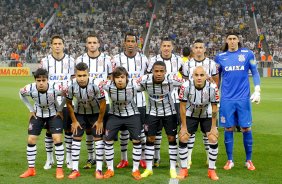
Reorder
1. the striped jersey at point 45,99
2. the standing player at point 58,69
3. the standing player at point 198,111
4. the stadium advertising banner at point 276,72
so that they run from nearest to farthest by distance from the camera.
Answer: the standing player at point 198,111 < the striped jersey at point 45,99 < the standing player at point 58,69 < the stadium advertising banner at point 276,72

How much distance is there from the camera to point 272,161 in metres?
8.99

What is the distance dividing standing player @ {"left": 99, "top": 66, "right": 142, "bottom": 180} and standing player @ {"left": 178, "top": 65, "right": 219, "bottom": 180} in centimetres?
71

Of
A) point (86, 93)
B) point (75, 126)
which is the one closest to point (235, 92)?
point (86, 93)

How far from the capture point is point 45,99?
789 centimetres

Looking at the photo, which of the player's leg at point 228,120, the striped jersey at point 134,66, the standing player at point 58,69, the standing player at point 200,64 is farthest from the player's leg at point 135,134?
the player's leg at point 228,120

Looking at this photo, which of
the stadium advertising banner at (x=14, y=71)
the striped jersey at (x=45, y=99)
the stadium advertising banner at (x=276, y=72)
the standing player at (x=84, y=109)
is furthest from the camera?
the stadium advertising banner at (x=14, y=71)

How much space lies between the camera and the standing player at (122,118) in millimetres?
7801

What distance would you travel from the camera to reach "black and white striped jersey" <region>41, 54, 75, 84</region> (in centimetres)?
847

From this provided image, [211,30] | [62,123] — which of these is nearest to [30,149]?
[62,123]

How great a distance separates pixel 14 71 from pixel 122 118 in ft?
103

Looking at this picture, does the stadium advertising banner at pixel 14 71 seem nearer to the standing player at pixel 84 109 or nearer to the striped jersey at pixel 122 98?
the standing player at pixel 84 109

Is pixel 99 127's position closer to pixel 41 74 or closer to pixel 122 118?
pixel 122 118

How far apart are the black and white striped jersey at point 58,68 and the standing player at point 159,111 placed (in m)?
1.38

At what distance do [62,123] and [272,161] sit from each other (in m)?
3.84
